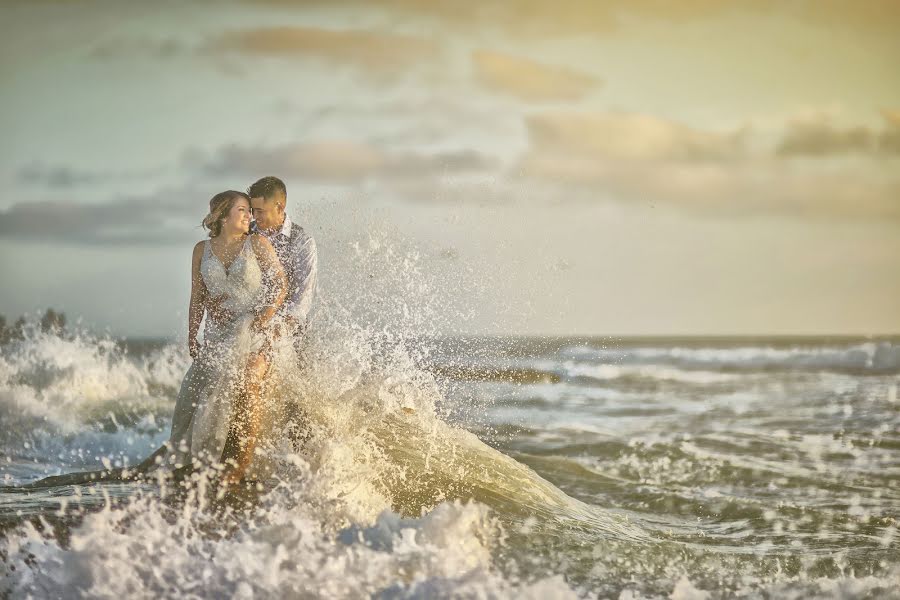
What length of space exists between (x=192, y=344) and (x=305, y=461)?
86 centimetres

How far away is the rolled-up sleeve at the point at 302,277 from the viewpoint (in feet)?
15.2

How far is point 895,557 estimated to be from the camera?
5.28m

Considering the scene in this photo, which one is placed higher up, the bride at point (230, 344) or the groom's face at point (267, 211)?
the groom's face at point (267, 211)

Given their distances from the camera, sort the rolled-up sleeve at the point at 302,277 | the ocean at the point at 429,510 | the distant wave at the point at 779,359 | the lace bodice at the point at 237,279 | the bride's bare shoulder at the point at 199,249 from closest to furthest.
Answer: the ocean at the point at 429,510 < the lace bodice at the point at 237,279 < the bride's bare shoulder at the point at 199,249 < the rolled-up sleeve at the point at 302,277 < the distant wave at the point at 779,359

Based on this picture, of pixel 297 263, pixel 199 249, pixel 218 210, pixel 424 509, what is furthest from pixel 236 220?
pixel 424 509

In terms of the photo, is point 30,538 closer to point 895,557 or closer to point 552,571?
point 552,571

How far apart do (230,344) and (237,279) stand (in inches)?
13.0

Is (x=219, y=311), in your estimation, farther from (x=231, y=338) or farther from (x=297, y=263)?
(x=297, y=263)

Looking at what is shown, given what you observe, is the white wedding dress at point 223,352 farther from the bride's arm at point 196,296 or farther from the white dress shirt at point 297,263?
the white dress shirt at point 297,263

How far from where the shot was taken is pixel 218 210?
447cm

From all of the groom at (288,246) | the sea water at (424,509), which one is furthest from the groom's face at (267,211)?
the sea water at (424,509)

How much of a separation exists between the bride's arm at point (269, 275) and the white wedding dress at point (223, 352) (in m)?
0.03

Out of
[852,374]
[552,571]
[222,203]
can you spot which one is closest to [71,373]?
[222,203]

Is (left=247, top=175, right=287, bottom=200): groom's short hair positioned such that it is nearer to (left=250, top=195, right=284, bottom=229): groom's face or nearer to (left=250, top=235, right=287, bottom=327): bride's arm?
(left=250, top=195, right=284, bottom=229): groom's face
